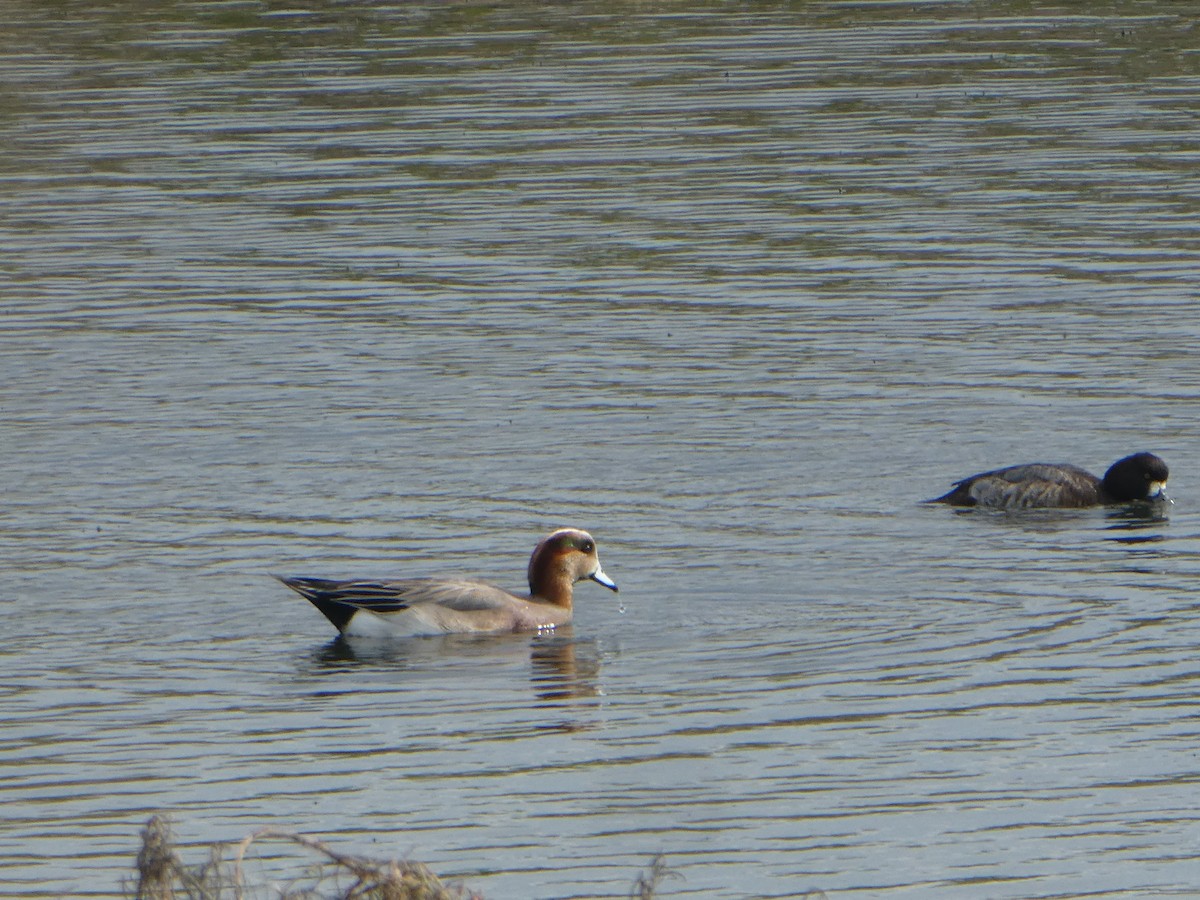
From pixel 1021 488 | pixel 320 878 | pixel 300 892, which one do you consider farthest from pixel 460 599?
pixel 320 878

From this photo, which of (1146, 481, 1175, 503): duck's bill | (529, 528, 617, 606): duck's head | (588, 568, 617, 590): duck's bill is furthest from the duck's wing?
(1146, 481, 1175, 503): duck's bill

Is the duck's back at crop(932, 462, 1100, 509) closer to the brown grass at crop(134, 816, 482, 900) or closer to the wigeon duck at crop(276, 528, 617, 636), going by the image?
the wigeon duck at crop(276, 528, 617, 636)

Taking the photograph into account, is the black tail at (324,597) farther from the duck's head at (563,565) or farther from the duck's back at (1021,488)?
the duck's back at (1021,488)

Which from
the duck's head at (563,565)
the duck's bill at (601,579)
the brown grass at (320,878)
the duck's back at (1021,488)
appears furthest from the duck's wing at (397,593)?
the brown grass at (320,878)

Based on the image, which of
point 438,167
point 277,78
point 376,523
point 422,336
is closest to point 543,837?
point 376,523

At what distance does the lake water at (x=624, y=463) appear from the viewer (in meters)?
11.7

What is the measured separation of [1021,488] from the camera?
17.8m

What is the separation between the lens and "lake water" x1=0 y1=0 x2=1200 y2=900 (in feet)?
38.3

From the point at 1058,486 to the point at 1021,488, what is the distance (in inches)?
16.8

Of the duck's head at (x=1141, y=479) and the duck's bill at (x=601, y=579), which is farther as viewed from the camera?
the duck's head at (x=1141, y=479)

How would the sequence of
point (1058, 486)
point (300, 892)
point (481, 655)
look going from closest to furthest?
point (300, 892)
point (481, 655)
point (1058, 486)

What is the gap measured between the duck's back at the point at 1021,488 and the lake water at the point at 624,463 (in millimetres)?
254

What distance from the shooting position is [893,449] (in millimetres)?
19578

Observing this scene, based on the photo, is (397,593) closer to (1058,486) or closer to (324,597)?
(324,597)
